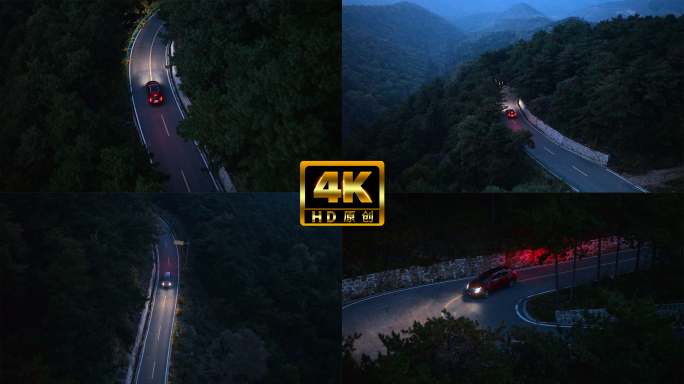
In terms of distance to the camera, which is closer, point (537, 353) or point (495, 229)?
point (537, 353)

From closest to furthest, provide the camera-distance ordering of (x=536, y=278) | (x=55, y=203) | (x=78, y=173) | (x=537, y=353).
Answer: (x=537, y=353), (x=55, y=203), (x=536, y=278), (x=78, y=173)

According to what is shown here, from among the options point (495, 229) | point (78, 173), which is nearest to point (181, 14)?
point (78, 173)

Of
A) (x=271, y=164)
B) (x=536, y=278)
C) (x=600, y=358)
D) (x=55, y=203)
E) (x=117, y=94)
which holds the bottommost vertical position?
(x=600, y=358)

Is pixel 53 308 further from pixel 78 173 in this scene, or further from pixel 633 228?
pixel 633 228

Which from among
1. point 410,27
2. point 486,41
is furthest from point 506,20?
point 410,27

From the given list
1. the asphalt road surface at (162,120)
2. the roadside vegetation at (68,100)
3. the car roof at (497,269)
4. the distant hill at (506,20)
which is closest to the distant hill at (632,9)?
the distant hill at (506,20)

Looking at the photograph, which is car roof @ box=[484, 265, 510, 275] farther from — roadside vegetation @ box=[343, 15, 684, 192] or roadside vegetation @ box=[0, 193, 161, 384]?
roadside vegetation @ box=[0, 193, 161, 384]
